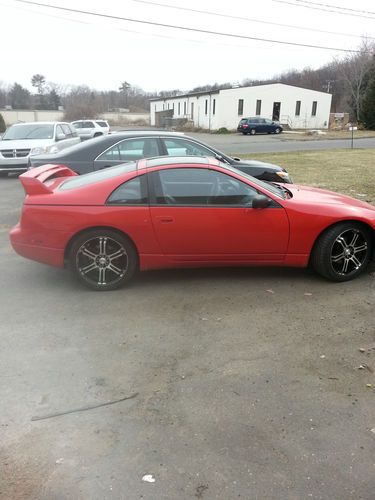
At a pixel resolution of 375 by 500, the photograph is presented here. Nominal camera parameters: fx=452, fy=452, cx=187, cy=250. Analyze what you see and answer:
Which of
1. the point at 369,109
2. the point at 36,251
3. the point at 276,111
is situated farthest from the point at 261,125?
the point at 36,251

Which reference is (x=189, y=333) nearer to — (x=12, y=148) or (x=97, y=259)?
(x=97, y=259)

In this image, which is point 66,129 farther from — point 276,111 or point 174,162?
point 276,111

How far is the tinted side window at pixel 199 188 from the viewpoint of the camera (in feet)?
16.0

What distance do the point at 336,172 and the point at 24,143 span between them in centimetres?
988

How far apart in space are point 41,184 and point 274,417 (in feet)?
11.5

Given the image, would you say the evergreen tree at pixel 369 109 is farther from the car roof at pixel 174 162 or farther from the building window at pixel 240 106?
the car roof at pixel 174 162

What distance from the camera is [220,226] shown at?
483 centimetres

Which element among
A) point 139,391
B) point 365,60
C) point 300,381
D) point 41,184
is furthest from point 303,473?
point 365,60

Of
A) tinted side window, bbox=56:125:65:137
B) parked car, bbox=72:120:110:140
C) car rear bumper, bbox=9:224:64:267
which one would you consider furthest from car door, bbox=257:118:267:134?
car rear bumper, bbox=9:224:64:267

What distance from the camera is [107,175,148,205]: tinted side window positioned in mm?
4828

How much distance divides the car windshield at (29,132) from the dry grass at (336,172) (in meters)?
8.13

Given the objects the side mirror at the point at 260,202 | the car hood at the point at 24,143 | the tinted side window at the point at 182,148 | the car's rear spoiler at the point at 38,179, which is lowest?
the side mirror at the point at 260,202

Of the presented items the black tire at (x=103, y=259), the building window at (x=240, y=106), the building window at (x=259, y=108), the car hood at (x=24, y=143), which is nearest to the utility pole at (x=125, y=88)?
the building window at (x=259, y=108)

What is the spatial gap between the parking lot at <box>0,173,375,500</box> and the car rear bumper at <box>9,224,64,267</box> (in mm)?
358
